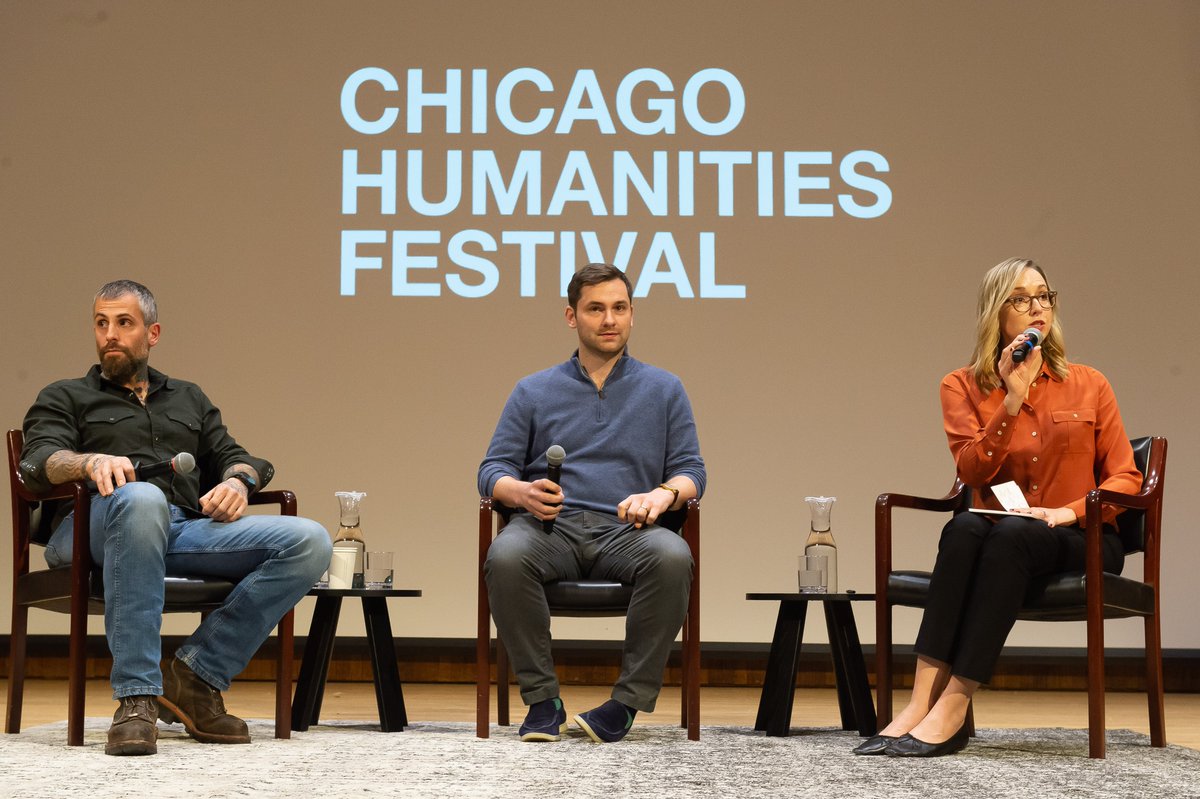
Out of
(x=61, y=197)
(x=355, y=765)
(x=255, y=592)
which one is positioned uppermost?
(x=61, y=197)

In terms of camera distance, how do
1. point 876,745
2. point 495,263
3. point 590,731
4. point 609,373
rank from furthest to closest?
point 495,263 → point 609,373 → point 590,731 → point 876,745

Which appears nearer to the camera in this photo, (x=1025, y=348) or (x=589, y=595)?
(x=1025, y=348)

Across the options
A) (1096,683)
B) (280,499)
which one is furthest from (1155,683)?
(280,499)

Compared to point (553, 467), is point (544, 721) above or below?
below

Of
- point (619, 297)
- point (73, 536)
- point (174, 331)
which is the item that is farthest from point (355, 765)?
point (174, 331)

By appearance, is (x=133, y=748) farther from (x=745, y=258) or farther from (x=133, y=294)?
(x=745, y=258)

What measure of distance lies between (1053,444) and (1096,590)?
41 cm

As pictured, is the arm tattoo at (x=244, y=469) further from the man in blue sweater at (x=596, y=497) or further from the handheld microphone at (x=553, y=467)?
the handheld microphone at (x=553, y=467)

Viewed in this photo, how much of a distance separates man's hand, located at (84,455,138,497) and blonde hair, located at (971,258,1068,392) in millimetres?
1942

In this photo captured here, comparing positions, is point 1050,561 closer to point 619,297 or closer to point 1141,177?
point 619,297

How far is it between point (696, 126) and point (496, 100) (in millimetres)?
763

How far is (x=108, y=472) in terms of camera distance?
271cm

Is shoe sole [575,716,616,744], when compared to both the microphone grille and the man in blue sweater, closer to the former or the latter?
the man in blue sweater

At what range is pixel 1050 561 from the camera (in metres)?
2.73
